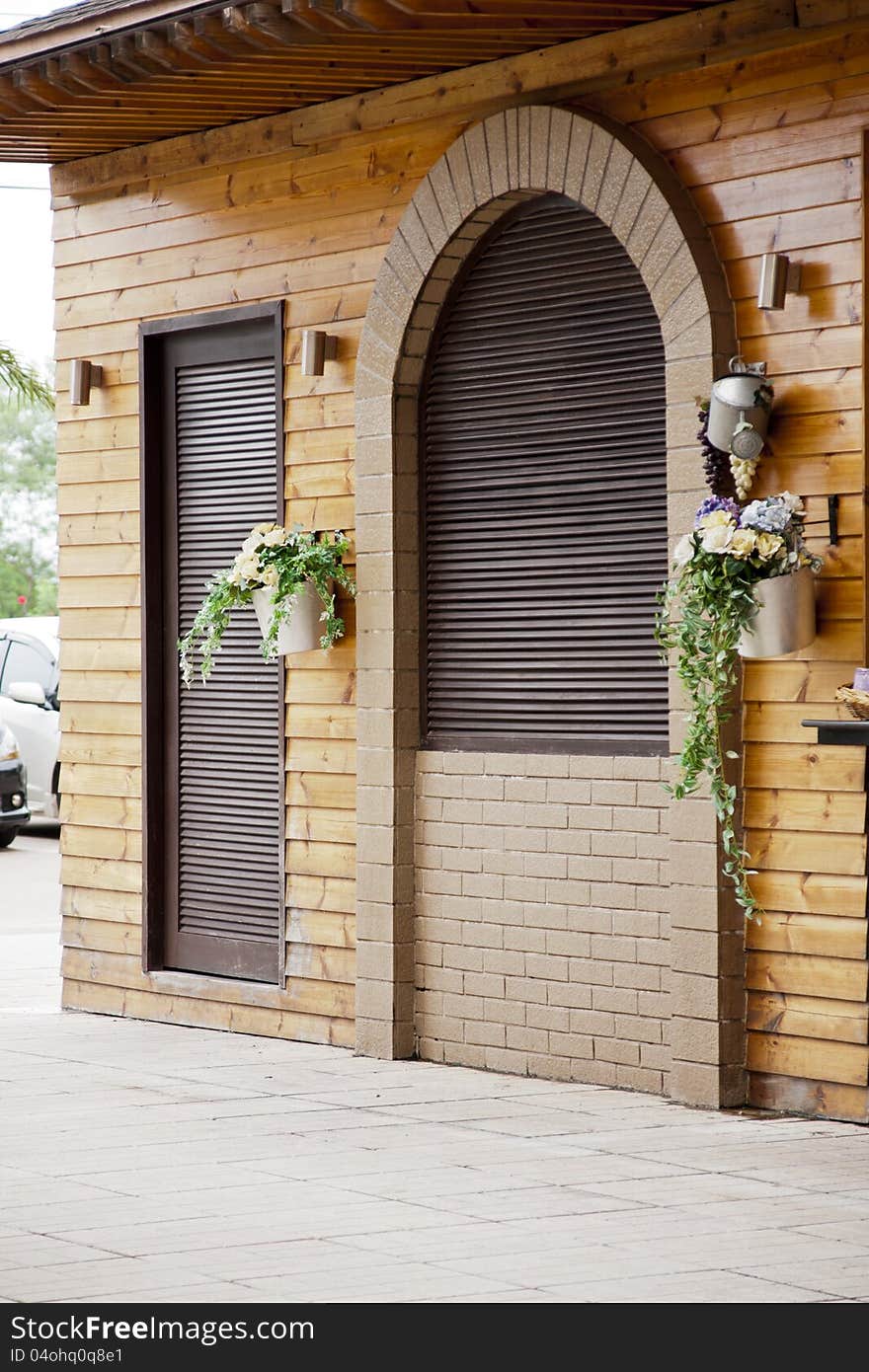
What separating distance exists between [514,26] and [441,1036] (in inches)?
130

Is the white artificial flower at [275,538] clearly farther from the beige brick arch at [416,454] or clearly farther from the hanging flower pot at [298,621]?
the beige brick arch at [416,454]

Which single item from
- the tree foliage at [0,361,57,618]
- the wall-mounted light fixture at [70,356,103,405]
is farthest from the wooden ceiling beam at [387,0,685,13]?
the tree foliage at [0,361,57,618]

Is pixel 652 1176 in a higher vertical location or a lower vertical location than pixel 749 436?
lower

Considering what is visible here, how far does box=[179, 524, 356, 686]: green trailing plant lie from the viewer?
735cm

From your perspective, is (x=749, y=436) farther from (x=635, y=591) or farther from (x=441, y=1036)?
(x=441, y=1036)

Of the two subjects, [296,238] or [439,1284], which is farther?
[296,238]

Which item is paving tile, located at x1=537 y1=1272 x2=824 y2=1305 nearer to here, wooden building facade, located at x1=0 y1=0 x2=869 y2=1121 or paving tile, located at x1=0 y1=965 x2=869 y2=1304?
paving tile, located at x1=0 y1=965 x2=869 y2=1304

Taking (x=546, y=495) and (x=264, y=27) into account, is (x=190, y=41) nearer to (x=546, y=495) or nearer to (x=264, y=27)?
(x=264, y=27)

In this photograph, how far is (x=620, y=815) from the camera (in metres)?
6.69

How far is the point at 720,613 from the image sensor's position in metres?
6.02

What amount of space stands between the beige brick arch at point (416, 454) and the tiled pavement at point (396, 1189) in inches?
11.8

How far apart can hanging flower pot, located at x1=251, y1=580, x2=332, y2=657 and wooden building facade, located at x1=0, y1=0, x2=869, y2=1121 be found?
7.3 inches
